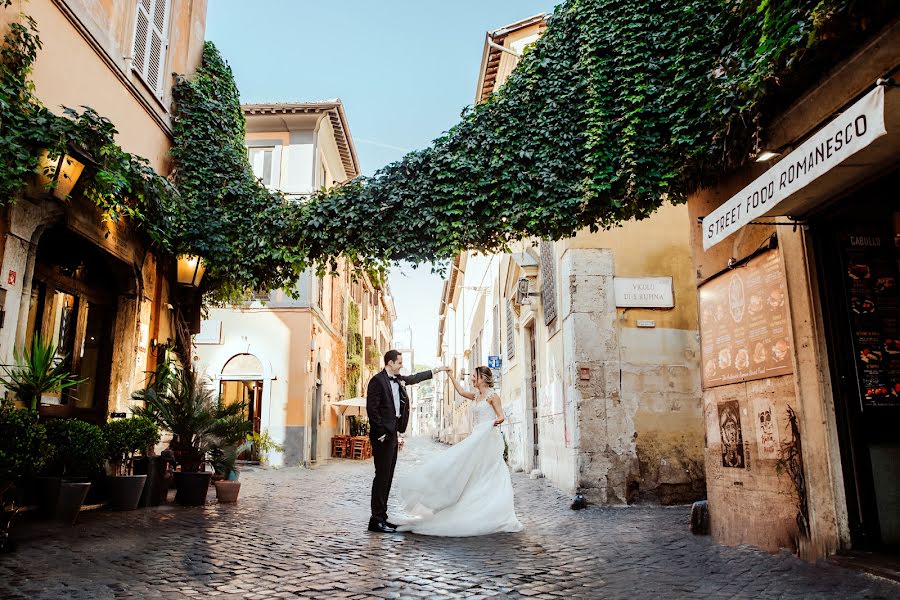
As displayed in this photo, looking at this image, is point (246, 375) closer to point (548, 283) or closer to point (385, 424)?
point (548, 283)

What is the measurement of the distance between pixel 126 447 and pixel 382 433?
3000mm

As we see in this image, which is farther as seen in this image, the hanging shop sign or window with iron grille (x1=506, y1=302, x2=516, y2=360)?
window with iron grille (x1=506, y1=302, x2=516, y2=360)

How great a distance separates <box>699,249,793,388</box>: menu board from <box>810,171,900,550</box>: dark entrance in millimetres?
363

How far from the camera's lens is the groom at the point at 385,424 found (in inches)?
Result: 262

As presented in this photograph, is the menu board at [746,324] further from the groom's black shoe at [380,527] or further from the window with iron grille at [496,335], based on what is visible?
the window with iron grille at [496,335]

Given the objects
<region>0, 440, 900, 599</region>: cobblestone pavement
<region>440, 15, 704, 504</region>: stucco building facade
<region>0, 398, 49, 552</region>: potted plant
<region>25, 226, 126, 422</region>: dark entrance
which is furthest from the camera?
<region>440, 15, 704, 504</region>: stucco building facade

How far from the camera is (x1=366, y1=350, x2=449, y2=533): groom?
21.8 ft

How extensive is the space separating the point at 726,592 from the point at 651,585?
0.46 m

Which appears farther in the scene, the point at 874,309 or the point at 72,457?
the point at 72,457

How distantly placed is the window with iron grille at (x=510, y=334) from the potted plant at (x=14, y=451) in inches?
483

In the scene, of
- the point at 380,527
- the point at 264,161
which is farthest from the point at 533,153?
the point at 264,161

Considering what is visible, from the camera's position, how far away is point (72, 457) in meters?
6.38

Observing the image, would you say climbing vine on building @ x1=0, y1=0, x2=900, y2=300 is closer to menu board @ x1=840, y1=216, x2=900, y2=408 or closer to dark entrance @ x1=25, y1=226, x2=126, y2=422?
dark entrance @ x1=25, y1=226, x2=126, y2=422

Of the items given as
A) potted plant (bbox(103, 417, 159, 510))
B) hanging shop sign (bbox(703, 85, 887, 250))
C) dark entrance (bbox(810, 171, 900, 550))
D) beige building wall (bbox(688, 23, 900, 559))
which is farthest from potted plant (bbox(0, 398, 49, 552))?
dark entrance (bbox(810, 171, 900, 550))
